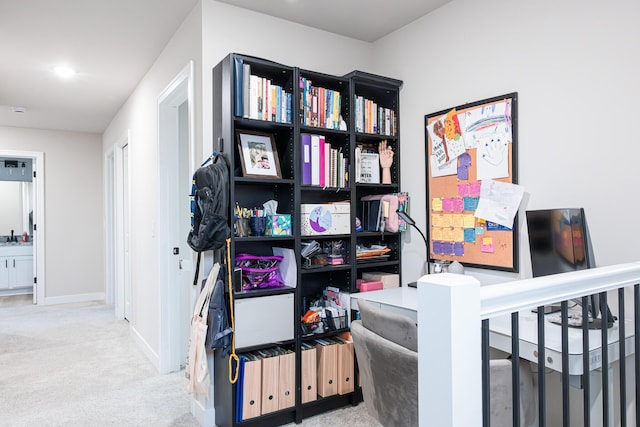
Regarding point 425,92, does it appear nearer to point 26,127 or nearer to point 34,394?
point 34,394

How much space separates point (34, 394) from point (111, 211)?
10.8 feet

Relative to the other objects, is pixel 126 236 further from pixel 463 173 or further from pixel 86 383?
pixel 463 173

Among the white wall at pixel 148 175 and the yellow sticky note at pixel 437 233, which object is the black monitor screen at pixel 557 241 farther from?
the white wall at pixel 148 175

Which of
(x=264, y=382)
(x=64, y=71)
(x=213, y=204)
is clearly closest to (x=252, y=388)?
(x=264, y=382)

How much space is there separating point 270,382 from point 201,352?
430mm

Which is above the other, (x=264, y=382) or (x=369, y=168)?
(x=369, y=168)

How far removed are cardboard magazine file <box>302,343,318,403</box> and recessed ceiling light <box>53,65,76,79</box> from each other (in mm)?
3129

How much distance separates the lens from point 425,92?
2.78 meters

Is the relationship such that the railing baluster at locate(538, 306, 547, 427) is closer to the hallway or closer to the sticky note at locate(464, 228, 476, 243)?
the sticky note at locate(464, 228, 476, 243)

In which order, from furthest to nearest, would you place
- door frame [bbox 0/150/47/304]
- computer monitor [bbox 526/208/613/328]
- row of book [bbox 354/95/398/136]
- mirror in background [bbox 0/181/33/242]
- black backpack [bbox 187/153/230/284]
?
mirror in background [bbox 0/181/33/242]
door frame [bbox 0/150/47/304]
row of book [bbox 354/95/398/136]
black backpack [bbox 187/153/230/284]
computer monitor [bbox 526/208/613/328]

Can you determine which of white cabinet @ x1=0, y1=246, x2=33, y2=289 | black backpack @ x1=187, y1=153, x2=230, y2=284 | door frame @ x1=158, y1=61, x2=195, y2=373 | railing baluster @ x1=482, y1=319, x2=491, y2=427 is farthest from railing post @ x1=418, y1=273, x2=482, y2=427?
white cabinet @ x1=0, y1=246, x2=33, y2=289

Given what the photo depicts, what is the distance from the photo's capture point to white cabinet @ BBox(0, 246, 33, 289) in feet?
21.6

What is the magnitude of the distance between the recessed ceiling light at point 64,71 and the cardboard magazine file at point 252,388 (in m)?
3.01

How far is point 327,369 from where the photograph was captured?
8.41 ft
